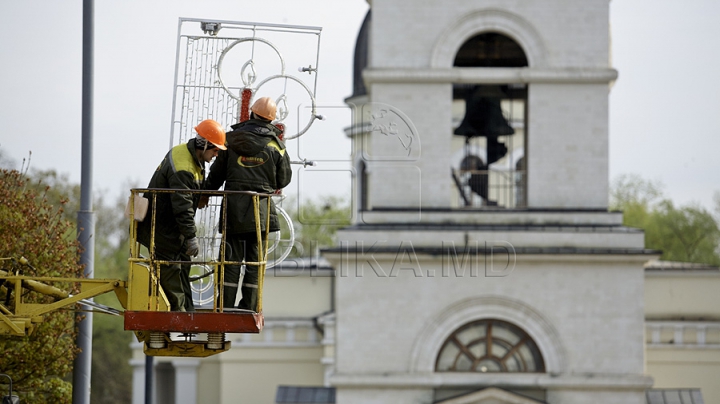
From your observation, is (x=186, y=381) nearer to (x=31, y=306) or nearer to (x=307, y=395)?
(x=307, y=395)

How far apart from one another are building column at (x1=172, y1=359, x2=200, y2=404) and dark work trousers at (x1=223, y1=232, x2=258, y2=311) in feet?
101

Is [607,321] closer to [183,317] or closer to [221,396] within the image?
[183,317]

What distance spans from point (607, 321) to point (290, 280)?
59.0ft

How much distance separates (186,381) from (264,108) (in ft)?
102

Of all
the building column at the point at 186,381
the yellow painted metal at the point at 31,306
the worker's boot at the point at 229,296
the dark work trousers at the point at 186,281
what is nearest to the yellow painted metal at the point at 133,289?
the yellow painted metal at the point at 31,306

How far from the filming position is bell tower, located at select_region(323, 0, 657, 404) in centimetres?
2622

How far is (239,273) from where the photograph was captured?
12.9 metres

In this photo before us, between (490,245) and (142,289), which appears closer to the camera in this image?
(142,289)

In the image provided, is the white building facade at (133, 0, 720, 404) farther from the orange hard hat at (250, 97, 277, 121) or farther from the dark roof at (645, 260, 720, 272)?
the dark roof at (645, 260, 720, 272)

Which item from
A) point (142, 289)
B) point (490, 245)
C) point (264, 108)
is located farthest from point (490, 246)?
point (142, 289)

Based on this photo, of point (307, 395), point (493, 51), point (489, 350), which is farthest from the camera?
point (307, 395)

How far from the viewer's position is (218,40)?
15.1 meters

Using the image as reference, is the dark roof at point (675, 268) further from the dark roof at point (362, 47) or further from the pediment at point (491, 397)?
the pediment at point (491, 397)

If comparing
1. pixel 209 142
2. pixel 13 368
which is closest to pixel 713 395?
pixel 13 368
